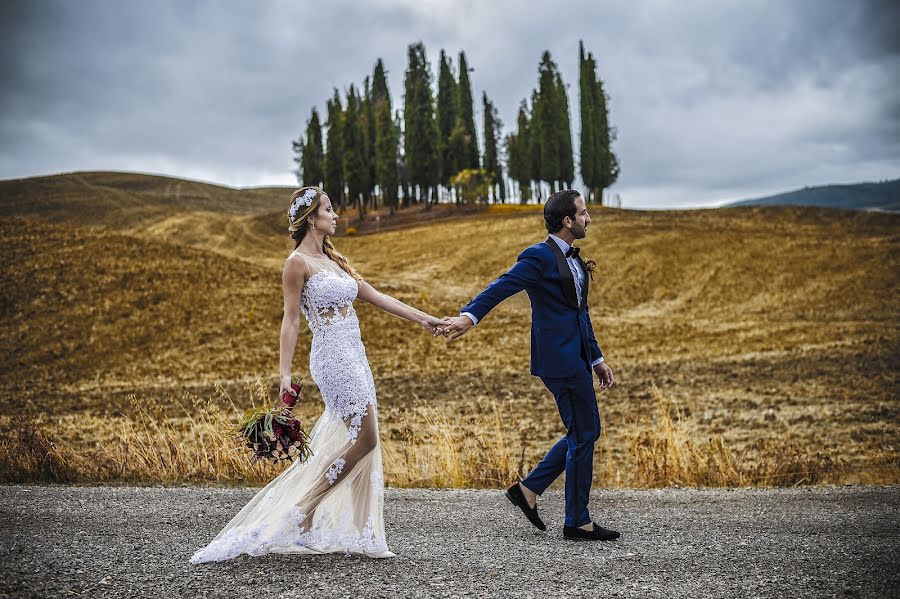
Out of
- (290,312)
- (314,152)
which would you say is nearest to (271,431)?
(290,312)

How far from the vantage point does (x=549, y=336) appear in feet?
17.7

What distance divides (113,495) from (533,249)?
450cm

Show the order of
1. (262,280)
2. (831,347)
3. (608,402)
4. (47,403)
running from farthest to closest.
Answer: (262,280)
(831,347)
(47,403)
(608,402)

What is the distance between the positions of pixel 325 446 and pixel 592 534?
2.06m

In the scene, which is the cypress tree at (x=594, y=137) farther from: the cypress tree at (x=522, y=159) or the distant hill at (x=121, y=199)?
the distant hill at (x=121, y=199)

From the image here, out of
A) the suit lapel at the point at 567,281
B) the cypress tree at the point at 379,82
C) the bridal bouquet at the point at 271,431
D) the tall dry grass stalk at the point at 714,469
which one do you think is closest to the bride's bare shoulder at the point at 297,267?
the bridal bouquet at the point at 271,431

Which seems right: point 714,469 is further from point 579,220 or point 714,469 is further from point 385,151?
point 385,151

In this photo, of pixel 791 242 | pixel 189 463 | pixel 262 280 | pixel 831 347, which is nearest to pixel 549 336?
pixel 189 463

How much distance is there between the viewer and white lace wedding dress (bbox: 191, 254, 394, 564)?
486cm

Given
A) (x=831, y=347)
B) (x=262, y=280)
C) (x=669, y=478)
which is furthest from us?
(x=262, y=280)

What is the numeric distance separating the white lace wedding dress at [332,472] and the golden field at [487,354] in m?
2.80

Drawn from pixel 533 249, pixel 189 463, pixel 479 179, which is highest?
pixel 479 179

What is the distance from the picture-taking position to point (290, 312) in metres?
4.94

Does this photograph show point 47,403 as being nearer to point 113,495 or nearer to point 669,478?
point 113,495
